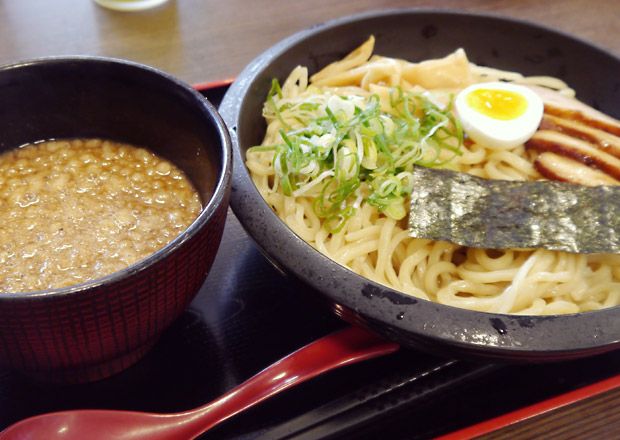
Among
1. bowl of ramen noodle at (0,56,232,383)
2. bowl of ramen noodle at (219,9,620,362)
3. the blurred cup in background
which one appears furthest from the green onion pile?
the blurred cup in background

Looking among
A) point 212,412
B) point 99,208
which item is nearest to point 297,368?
point 212,412

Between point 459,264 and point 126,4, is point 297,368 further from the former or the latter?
point 126,4

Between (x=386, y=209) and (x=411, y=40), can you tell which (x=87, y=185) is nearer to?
(x=386, y=209)

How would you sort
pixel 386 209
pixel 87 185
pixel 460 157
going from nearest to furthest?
pixel 87 185, pixel 386 209, pixel 460 157

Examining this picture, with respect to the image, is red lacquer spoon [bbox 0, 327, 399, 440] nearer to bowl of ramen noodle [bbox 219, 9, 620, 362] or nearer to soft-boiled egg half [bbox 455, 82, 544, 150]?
bowl of ramen noodle [bbox 219, 9, 620, 362]

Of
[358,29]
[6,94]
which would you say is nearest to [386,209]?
[358,29]

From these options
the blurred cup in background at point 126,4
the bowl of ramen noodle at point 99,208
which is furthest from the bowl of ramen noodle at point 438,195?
the blurred cup in background at point 126,4

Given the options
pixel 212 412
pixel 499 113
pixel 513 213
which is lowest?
pixel 212 412
